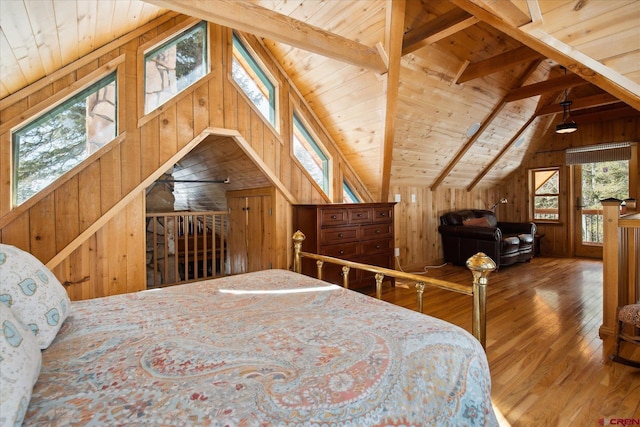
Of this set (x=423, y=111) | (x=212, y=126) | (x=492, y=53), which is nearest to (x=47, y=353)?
(x=212, y=126)

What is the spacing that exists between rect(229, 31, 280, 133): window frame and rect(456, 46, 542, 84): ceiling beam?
2221 millimetres

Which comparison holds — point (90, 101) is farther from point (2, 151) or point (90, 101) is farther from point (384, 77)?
point (384, 77)

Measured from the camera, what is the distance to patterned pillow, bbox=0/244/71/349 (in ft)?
3.41

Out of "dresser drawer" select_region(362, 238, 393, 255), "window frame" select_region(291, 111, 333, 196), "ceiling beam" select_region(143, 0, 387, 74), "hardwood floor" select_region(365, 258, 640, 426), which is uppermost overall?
"ceiling beam" select_region(143, 0, 387, 74)

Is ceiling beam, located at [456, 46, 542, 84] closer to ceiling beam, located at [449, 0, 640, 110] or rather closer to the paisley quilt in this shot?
ceiling beam, located at [449, 0, 640, 110]

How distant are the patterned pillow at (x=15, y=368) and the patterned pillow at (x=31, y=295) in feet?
0.91

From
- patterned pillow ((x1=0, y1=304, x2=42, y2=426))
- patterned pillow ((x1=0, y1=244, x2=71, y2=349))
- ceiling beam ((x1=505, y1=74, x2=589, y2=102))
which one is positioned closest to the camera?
patterned pillow ((x1=0, y1=304, x2=42, y2=426))

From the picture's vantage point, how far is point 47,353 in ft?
3.39

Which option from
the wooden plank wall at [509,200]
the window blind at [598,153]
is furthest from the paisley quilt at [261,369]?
the window blind at [598,153]

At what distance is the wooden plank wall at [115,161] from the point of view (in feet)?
7.77

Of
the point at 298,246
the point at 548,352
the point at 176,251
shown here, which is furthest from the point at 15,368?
the point at 176,251

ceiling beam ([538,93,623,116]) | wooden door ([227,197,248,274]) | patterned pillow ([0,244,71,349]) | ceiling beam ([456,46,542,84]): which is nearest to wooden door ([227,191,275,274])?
wooden door ([227,197,248,274])

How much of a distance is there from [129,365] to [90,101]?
2.58m

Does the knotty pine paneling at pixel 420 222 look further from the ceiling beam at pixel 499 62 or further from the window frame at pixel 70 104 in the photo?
the window frame at pixel 70 104
